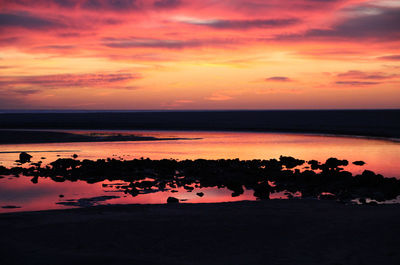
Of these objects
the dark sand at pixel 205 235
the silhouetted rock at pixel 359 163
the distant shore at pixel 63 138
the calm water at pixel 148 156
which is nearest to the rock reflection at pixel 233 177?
the calm water at pixel 148 156

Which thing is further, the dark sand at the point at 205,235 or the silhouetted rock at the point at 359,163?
the silhouetted rock at the point at 359,163

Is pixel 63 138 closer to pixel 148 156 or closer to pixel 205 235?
pixel 148 156

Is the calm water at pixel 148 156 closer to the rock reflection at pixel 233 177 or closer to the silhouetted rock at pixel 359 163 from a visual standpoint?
the silhouetted rock at pixel 359 163

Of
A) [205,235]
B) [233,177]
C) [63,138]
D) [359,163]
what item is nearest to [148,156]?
[233,177]

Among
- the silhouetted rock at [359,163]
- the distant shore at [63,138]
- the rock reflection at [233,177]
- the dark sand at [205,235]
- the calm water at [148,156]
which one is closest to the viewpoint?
the dark sand at [205,235]

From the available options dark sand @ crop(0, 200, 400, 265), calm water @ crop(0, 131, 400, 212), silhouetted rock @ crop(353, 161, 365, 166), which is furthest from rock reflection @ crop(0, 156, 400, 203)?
dark sand @ crop(0, 200, 400, 265)

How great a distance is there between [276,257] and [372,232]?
3484 mm

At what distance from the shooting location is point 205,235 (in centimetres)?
1265

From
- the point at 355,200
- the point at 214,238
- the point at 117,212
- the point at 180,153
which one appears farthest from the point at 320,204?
the point at 180,153

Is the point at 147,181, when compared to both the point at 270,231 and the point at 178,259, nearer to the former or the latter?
the point at 270,231

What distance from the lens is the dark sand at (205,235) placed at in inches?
422

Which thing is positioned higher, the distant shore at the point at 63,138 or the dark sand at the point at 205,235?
the distant shore at the point at 63,138

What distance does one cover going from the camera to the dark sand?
1072 centimetres

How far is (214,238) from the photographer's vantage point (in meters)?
12.4
